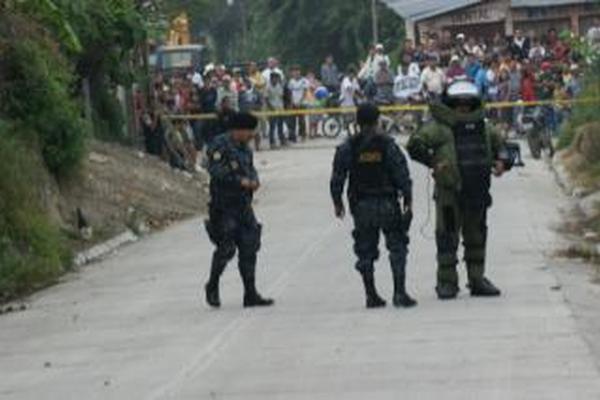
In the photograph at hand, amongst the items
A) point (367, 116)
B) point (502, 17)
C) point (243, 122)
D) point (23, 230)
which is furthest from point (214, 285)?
point (502, 17)

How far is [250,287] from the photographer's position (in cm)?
1559

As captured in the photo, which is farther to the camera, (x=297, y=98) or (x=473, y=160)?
(x=297, y=98)

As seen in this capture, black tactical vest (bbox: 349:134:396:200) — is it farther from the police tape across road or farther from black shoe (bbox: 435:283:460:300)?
the police tape across road

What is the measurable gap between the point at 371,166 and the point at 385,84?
2978 centimetres

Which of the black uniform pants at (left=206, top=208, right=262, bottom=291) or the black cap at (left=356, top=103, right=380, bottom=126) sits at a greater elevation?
the black cap at (left=356, top=103, right=380, bottom=126)

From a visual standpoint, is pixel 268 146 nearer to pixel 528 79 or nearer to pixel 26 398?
pixel 528 79

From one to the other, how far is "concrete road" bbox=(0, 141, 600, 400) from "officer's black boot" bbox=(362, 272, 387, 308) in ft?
0.44

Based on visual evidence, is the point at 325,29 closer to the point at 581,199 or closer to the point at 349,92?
the point at 349,92

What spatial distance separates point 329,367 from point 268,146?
32833mm

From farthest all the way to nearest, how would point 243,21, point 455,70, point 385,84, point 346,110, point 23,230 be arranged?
1. point 243,21
2. point 346,110
3. point 385,84
4. point 455,70
5. point 23,230

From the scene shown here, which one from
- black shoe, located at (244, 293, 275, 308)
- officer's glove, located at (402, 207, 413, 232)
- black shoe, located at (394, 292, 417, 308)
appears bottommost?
black shoe, located at (244, 293, 275, 308)

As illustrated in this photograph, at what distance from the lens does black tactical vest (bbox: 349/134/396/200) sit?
14.9 meters

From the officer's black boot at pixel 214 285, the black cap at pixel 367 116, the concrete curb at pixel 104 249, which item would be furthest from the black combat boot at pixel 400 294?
the concrete curb at pixel 104 249

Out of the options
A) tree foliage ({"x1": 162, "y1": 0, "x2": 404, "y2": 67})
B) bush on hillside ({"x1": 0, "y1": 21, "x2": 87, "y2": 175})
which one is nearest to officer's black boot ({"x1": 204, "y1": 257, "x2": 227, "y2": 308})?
bush on hillside ({"x1": 0, "y1": 21, "x2": 87, "y2": 175})
